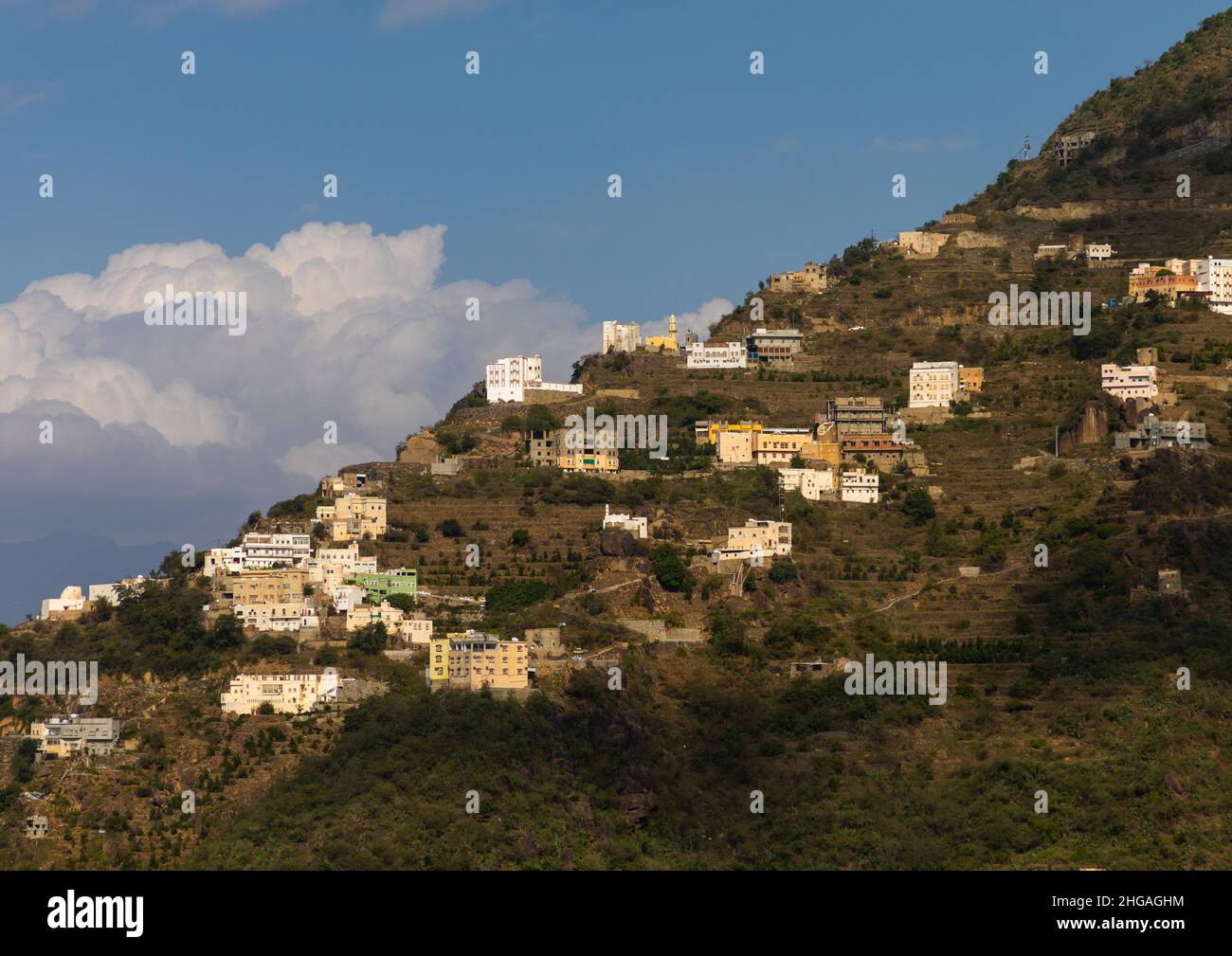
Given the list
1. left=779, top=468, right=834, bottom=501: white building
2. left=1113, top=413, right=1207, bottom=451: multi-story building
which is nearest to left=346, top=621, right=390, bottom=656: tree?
left=779, top=468, right=834, bottom=501: white building

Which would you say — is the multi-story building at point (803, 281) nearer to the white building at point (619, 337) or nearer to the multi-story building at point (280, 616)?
the white building at point (619, 337)

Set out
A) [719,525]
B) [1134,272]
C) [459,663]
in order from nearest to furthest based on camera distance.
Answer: [459,663] < [719,525] < [1134,272]

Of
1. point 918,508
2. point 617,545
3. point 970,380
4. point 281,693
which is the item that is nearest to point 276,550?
point 281,693

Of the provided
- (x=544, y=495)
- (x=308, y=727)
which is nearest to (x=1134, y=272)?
(x=544, y=495)

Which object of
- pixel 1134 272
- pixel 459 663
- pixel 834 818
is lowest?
pixel 834 818

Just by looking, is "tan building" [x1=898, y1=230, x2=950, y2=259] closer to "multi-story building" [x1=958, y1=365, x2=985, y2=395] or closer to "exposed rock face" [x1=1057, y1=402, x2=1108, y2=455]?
"multi-story building" [x1=958, y1=365, x2=985, y2=395]

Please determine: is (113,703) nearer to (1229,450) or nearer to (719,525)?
(719,525)
